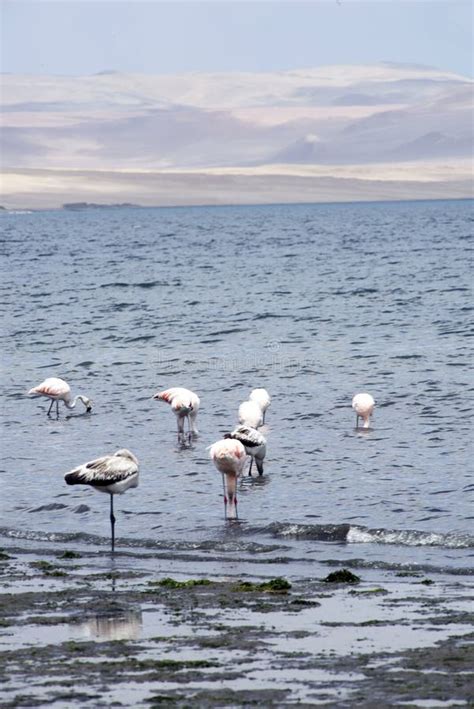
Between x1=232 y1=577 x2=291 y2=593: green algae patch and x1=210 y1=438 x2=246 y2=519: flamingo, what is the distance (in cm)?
471

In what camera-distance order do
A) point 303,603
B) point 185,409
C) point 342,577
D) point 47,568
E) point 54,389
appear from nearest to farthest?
point 303,603 < point 342,577 < point 47,568 < point 185,409 < point 54,389

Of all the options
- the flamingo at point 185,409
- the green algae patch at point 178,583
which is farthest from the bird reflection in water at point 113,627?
the flamingo at point 185,409

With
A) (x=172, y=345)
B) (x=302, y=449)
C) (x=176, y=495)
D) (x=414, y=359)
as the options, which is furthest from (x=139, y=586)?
(x=172, y=345)

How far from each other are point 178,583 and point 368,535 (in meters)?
3.93

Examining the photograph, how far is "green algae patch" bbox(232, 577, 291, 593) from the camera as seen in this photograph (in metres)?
13.4

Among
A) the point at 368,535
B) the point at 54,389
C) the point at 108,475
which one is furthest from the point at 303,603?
the point at 54,389

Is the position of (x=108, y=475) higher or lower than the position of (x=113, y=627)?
higher

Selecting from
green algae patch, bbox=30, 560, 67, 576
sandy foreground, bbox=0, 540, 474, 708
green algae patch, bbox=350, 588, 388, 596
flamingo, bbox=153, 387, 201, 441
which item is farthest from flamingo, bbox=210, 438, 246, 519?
flamingo, bbox=153, 387, 201, 441

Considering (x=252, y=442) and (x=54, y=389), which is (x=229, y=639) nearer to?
(x=252, y=442)

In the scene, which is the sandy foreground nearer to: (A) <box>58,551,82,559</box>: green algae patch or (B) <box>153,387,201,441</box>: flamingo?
(A) <box>58,551,82,559</box>: green algae patch

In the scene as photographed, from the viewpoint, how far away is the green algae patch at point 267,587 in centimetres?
1336

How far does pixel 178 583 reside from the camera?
45.2 feet

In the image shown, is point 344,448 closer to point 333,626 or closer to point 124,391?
point 124,391

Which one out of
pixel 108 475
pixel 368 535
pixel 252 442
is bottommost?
pixel 368 535
